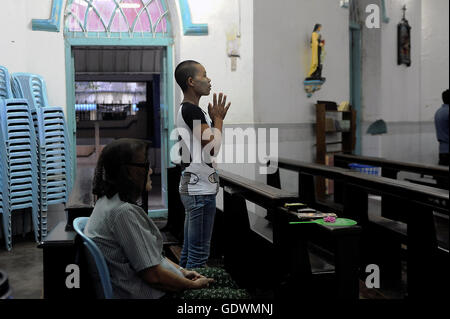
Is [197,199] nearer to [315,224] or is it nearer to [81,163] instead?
[315,224]

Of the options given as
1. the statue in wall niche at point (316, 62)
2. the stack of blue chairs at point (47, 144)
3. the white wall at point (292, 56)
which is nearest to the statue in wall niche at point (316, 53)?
the statue in wall niche at point (316, 62)

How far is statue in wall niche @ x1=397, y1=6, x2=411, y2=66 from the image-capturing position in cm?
867

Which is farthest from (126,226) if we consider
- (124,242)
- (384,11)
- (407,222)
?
(384,11)

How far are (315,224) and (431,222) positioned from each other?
3.38ft


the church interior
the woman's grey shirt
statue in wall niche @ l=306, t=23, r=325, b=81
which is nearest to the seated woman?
the woman's grey shirt

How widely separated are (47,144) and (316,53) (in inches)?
136

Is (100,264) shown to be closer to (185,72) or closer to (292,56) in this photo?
(185,72)

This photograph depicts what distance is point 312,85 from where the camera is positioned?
6836 millimetres

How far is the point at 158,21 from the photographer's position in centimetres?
602

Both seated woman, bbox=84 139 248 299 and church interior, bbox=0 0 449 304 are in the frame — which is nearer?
seated woman, bbox=84 139 248 299

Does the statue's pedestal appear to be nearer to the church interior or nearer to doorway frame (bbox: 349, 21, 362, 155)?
the church interior

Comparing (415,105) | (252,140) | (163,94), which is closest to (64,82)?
(163,94)

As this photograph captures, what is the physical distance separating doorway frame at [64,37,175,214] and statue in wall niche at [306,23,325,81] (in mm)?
1833

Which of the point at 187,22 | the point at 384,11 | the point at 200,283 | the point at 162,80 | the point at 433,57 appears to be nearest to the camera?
the point at 200,283
